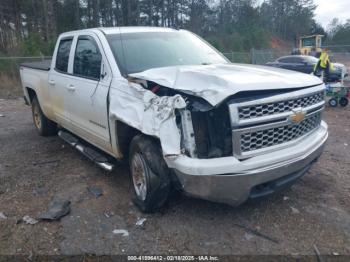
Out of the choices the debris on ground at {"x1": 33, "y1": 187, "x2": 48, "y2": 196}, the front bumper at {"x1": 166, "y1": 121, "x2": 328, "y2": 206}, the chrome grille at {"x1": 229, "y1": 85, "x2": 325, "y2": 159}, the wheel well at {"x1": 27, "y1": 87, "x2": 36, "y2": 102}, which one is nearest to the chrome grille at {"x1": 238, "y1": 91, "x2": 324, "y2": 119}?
the chrome grille at {"x1": 229, "y1": 85, "x2": 325, "y2": 159}

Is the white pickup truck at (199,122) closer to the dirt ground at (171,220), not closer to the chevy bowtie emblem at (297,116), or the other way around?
the chevy bowtie emblem at (297,116)

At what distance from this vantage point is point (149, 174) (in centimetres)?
341

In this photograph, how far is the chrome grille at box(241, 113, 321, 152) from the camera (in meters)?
3.02

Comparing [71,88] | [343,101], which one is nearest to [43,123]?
[71,88]

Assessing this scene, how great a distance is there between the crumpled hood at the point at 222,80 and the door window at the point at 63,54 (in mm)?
2282

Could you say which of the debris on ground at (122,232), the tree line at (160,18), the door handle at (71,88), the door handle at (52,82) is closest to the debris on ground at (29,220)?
the debris on ground at (122,232)

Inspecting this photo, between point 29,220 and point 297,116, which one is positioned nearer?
point 297,116

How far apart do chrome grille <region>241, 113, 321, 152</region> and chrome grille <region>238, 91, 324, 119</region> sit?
15 cm

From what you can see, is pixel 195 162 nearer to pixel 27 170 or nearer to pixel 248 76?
pixel 248 76

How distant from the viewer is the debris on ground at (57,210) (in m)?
3.71

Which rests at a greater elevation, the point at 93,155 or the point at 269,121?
the point at 269,121

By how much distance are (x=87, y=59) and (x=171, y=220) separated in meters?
2.47

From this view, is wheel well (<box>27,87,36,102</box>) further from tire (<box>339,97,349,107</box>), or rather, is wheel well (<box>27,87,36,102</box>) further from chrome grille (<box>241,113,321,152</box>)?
tire (<box>339,97,349,107</box>)

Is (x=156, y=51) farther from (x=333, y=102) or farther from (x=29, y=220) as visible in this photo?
(x=333, y=102)
